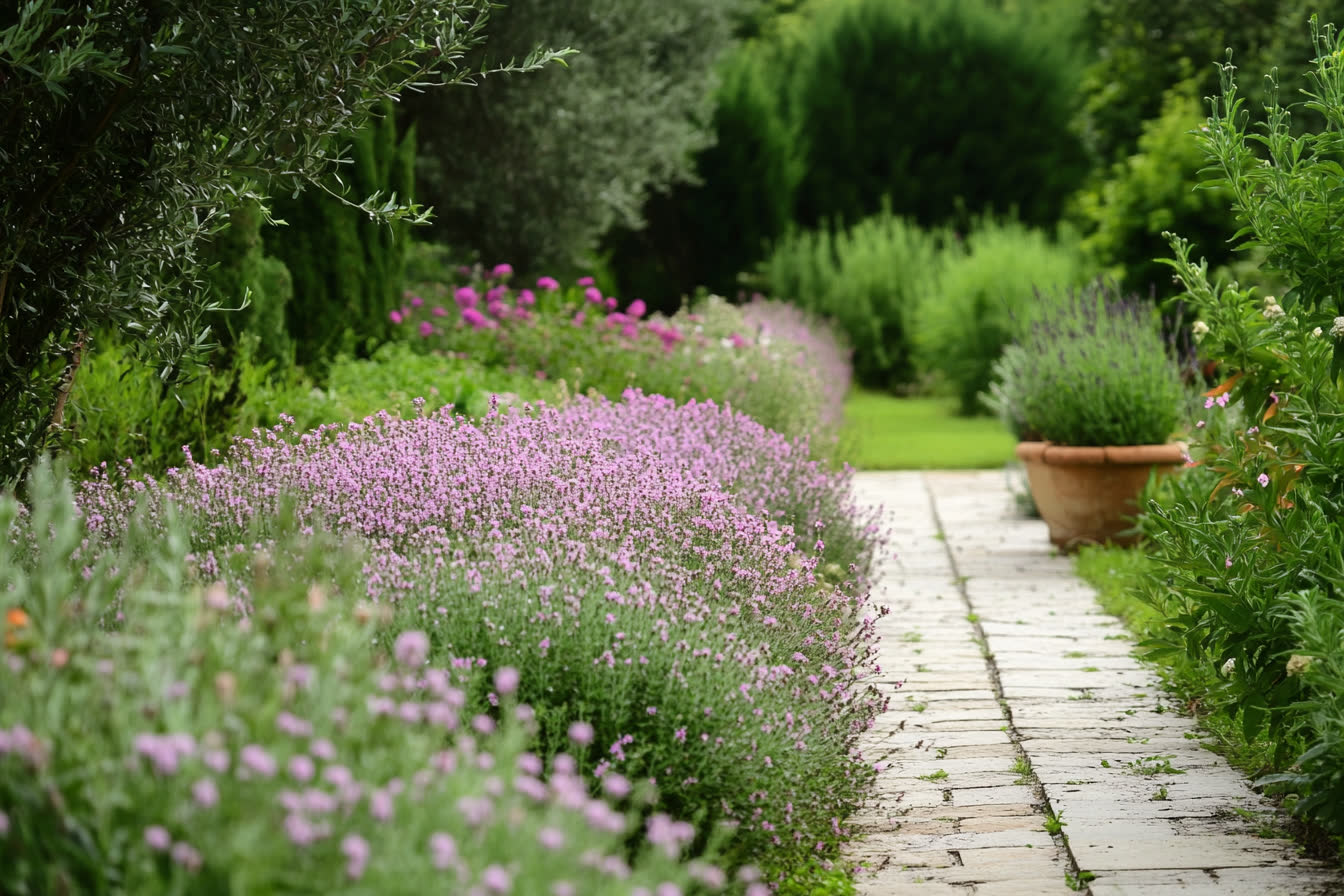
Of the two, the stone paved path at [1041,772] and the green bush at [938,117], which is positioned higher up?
the green bush at [938,117]

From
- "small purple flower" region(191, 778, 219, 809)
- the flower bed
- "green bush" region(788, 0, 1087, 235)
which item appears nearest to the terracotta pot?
the flower bed

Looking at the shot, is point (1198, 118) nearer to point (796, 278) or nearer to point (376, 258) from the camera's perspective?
point (796, 278)

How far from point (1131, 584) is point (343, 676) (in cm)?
554

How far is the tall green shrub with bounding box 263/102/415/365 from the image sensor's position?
9.76 m

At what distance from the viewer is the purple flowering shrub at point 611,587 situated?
10.6 ft

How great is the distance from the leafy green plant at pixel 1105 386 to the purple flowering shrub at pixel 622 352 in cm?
183

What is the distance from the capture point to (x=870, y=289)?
19.7 meters

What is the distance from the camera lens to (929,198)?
2312 centimetres

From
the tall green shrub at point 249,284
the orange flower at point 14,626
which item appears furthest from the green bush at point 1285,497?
the tall green shrub at point 249,284

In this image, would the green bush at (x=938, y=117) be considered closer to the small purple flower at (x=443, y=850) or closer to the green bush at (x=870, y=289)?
the green bush at (x=870, y=289)

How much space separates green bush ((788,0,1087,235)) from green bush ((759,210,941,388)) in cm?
280

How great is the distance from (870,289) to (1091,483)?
11.8 meters

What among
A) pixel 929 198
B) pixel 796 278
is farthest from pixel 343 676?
pixel 929 198

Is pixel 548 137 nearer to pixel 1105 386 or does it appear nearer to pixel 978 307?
pixel 978 307
